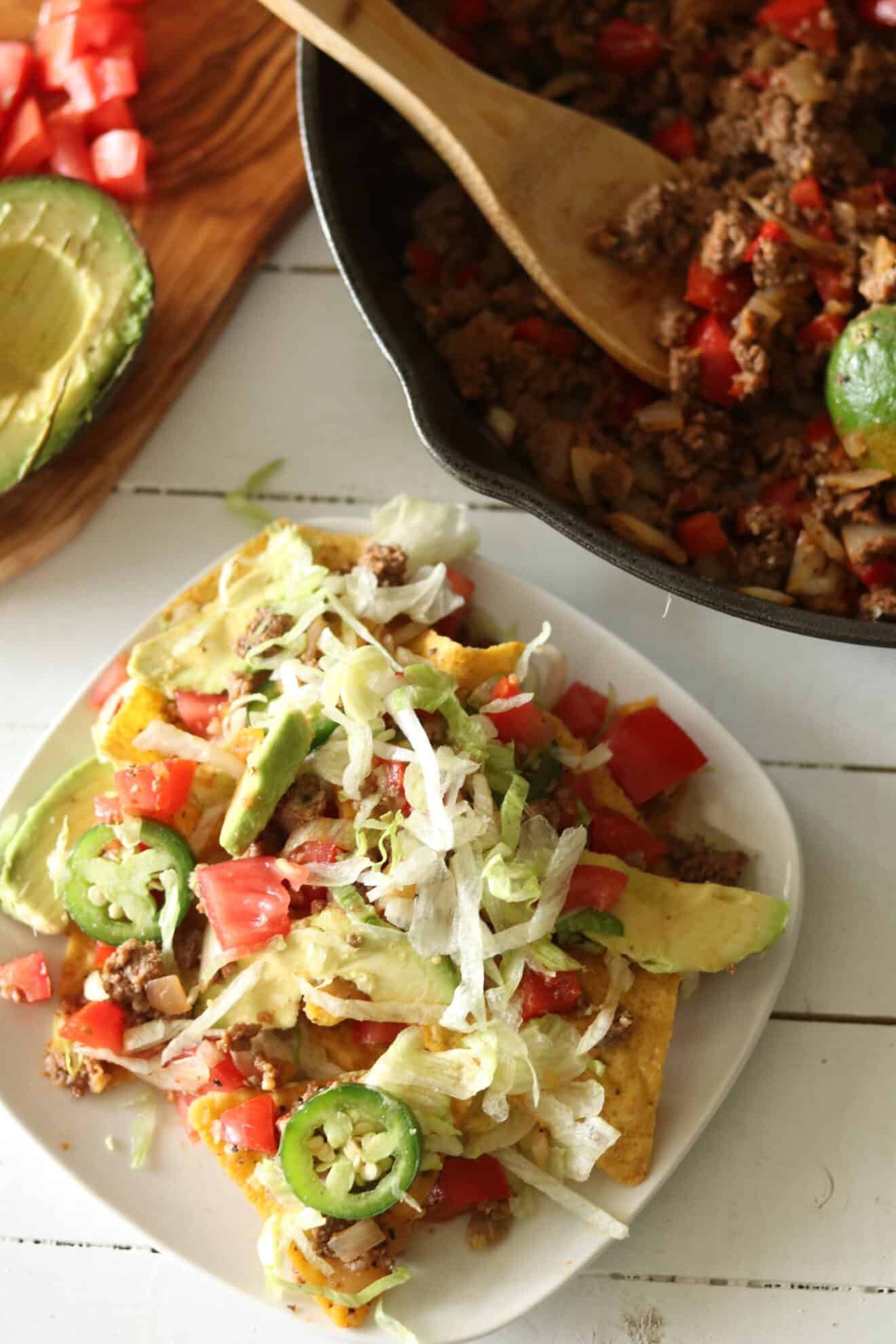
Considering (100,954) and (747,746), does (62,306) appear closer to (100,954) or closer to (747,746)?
(100,954)

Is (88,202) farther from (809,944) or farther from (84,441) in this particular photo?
(809,944)

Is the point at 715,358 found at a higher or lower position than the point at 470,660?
higher

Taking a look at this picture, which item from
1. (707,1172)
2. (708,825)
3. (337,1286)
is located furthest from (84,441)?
(707,1172)

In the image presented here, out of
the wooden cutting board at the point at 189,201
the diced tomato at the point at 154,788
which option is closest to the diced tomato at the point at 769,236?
the wooden cutting board at the point at 189,201

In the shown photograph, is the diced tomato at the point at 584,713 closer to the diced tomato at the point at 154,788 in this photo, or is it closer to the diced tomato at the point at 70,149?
the diced tomato at the point at 154,788

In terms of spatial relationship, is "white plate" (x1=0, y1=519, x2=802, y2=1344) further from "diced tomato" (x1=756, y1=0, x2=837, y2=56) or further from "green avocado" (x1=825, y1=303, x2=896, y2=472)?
"diced tomato" (x1=756, y1=0, x2=837, y2=56)

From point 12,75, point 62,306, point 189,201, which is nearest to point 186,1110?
point 62,306

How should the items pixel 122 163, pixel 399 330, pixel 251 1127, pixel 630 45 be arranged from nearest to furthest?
pixel 251 1127 → pixel 399 330 → pixel 630 45 → pixel 122 163
